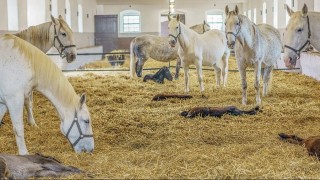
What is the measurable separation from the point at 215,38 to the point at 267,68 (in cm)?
240

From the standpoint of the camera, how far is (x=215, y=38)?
33.6 feet

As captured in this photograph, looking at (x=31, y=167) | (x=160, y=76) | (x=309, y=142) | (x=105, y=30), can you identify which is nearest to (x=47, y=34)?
(x=31, y=167)

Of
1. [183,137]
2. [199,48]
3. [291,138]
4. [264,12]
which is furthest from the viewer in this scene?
[264,12]

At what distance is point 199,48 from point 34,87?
528 cm

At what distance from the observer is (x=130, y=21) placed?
26.2 m

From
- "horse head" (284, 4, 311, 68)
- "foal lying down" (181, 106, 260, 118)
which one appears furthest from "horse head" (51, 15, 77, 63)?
"horse head" (284, 4, 311, 68)

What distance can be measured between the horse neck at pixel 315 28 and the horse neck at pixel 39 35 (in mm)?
3558

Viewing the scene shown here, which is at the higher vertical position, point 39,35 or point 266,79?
point 39,35

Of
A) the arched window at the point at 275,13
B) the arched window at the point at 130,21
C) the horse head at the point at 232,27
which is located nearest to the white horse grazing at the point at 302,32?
the horse head at the point at 232,27

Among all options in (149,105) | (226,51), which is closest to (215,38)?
A: (226,51)

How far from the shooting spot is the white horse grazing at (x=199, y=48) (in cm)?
885

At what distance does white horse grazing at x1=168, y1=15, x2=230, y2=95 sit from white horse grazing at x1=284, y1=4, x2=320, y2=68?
3836mm

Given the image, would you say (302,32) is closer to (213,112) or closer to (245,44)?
(213,112)

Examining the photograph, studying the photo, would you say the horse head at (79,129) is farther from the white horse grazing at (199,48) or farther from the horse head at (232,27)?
the white horse grazing at (199,48)
